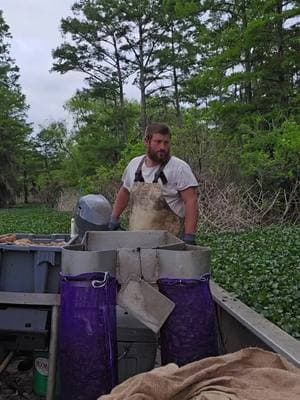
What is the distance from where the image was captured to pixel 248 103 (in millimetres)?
23609

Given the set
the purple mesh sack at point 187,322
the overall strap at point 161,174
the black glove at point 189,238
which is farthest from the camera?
the overall strap at point 161,174

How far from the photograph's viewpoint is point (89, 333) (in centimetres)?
325

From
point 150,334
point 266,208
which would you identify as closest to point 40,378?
point 150,334

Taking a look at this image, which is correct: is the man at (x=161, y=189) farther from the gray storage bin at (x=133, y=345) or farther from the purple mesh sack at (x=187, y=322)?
the purple mesh sack at (x=187, y=322)

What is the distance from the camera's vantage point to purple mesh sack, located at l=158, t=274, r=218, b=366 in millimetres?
3373

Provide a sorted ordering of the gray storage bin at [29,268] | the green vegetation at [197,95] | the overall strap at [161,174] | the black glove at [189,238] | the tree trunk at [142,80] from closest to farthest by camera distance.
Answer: the gray storage bin at [29,268], the black glove at [189,238], the overall strap at [161,174], the green vegetation at [197,95], the tree trunk at [142,80]

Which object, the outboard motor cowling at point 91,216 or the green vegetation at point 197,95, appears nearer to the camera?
the outboard motor cowling at point 91,216

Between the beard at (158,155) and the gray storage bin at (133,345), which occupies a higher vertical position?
the beard at (158,155)

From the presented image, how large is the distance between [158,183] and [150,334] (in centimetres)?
124

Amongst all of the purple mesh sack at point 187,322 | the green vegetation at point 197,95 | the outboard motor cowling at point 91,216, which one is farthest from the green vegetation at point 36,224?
the purple mesh sack at point 187,322

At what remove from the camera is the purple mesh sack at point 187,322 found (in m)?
3.37

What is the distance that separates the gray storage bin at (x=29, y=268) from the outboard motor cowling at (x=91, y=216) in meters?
1.18

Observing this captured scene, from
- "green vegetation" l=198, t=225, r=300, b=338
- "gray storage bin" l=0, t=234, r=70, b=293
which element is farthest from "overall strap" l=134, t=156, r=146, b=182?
"green vegetation" l=198, t=225, r=300, b=338

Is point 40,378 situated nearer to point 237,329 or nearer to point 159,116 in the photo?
point 237,329
